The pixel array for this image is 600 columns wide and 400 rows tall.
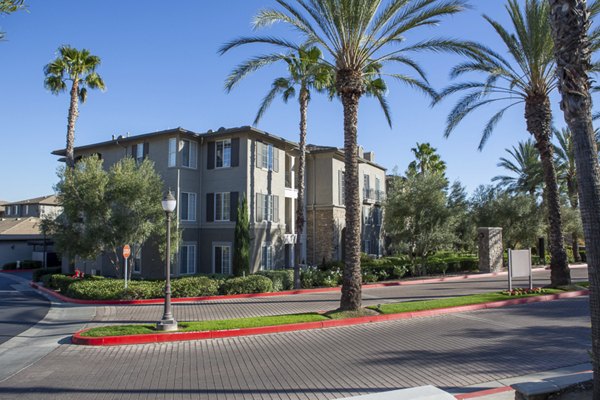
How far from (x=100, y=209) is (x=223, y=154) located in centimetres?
793

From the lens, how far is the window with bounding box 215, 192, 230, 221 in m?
24.8

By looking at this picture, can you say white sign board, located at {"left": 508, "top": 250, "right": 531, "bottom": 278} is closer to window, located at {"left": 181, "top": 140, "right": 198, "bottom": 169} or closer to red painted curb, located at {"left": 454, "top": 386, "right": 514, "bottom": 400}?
red painted curb, located at {"left": 454, "top": 386, "right": 514, "bottom": 400}

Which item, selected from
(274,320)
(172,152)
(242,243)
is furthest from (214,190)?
(274,320)

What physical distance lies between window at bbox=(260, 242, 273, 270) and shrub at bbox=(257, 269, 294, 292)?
382 centimetres

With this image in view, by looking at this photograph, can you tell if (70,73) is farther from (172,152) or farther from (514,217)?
(514,217)

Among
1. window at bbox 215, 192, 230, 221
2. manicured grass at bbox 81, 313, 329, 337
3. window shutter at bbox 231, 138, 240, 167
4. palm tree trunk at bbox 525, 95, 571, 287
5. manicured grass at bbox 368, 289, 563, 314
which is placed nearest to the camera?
manicured grass at bbox 81, 313, 329, 337

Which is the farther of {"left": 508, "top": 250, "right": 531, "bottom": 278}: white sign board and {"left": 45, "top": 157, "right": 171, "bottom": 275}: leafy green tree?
{"left": 45, "top": 157, "right": 171, "bottom": 275}: leafy green tree

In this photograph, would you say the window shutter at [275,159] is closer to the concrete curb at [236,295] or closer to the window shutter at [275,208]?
the window shutter at [275,208]

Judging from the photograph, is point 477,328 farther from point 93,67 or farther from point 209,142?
point 93,67

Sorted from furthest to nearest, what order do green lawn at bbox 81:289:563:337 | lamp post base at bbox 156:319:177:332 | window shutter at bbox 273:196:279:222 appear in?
window shutter at bbox 273:196:279:222, lamp post base at bbox 156:319:177:332, green lawn at bbox 81:289:563:337

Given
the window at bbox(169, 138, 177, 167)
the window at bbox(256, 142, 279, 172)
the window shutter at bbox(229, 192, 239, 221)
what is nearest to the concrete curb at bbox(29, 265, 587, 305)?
the window shutter at bbox(229, 192, 239, 221)

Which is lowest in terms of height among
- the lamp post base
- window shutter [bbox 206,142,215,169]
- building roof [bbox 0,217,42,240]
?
the lamp post base

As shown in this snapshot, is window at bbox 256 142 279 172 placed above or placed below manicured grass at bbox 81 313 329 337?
above

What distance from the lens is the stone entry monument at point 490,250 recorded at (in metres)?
29.1
